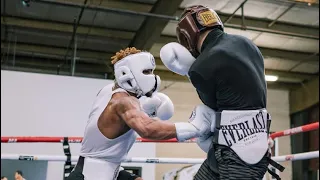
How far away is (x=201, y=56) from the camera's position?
5.14 feet

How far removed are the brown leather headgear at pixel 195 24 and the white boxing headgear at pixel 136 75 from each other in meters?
0.33

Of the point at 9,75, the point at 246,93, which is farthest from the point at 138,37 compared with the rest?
the point at 246,93

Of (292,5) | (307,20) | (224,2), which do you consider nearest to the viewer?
(224,2)

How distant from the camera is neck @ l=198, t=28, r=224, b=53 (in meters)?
1.63

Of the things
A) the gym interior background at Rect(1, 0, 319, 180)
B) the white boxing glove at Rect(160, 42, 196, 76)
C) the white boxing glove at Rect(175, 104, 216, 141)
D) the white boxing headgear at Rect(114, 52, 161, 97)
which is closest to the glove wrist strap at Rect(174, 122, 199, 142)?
the white boxing glove at Rect(175, 104, 216, 141)

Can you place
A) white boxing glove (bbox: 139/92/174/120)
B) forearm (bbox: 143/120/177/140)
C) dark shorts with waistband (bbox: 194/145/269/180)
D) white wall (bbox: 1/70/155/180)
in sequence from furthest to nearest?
1. white wall (bbox: 1/70/155/180)
2. white boxing glove (bbox: 139/92/174/120)
3. forearm (bbox: 143/120/177/140)
4. dark shorts with waistband (bbox: 194/145/269/180)

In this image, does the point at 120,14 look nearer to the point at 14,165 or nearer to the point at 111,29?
the point at 111,29

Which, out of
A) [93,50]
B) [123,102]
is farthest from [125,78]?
[93,50]

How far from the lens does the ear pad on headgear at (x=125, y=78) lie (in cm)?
197

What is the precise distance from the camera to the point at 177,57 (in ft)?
5.44

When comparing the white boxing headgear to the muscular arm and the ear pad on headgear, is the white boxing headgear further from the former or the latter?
the muscular arm

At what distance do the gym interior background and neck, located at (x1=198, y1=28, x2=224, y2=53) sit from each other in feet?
11.1

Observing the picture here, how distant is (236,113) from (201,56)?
23 centimetres

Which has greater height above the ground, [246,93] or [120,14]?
[120,14]
